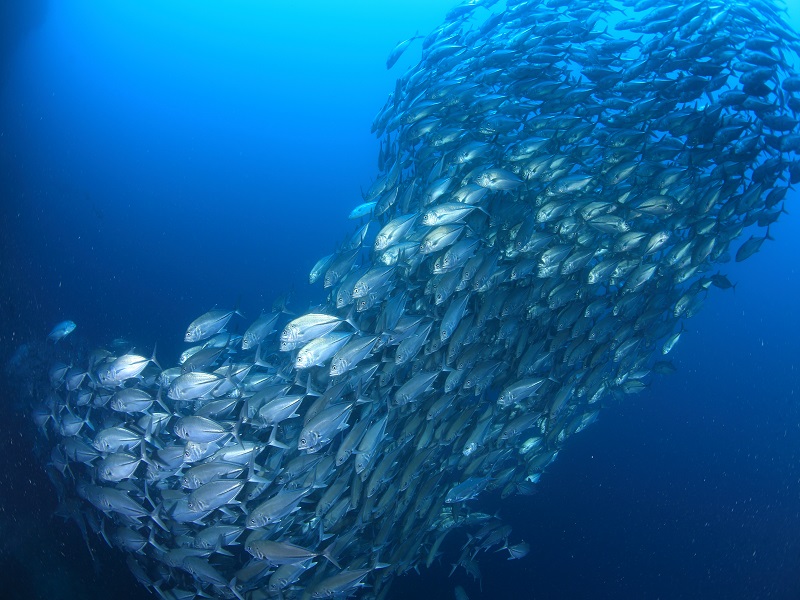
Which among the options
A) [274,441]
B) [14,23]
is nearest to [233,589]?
[274,441]

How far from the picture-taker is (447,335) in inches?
179

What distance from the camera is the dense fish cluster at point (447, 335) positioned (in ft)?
14.5

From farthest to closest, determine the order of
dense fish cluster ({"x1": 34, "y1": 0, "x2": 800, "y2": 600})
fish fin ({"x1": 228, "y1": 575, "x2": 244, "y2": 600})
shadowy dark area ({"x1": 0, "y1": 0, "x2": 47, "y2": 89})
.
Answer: shadowy dark area ({"x1": 0, "y1": 0, "x2": 47, "y2": 89})
dense fish cluster ({"x1": 34, "y1": 0, "x2": 800, "y2": 600})
fish fin ({"x1": 228, "y1": 575, "x2": 244, "y2": 600})

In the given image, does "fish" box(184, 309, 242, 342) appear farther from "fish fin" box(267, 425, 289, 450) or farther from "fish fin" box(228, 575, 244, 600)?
"fish fin" box(228, 575, 244, 600)

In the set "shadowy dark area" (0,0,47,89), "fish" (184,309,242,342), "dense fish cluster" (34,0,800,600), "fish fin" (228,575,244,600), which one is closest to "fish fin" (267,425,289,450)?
"dense fish cluster" (34,0,800,600)

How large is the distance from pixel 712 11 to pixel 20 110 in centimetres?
2139

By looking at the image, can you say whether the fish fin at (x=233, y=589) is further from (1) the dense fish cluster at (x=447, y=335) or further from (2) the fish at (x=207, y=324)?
(2) the fish at (x=207, y=324)

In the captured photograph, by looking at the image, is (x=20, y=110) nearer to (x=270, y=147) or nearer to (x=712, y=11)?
(x=712, y=11)

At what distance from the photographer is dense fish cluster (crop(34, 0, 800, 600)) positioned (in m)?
4.41

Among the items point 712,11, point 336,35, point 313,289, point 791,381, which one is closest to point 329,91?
point 336,35

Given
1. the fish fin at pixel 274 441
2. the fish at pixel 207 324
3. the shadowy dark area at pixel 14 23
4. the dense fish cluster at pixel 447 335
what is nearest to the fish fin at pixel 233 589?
the dense fish cluster at pixel 447 335

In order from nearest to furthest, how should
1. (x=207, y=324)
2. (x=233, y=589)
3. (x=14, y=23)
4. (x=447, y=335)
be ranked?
(x=233, y=589)
(x=447, y=335)
(x=207, y=324)
(x=14, y=23)

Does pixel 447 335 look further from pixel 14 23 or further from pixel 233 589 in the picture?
pixel 14 23

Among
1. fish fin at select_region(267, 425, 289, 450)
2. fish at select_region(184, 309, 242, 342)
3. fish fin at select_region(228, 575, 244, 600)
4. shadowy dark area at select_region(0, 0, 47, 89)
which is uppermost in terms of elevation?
shadowy dark area at select_region(0, 0, 47, 89)
